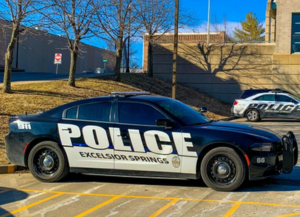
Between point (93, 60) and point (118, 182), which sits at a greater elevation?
point (93, 60)

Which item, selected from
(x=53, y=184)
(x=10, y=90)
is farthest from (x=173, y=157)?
(x=10, y=90)

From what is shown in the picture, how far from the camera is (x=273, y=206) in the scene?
5.52 m

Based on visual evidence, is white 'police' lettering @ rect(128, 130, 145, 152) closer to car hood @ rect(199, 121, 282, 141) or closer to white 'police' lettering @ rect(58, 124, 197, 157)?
white 'police' lettering @ rect(58, 124, 197, 157)

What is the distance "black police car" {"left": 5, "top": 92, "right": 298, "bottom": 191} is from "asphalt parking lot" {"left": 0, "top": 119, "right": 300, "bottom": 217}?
0.93 ft

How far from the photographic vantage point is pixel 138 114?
692 cm

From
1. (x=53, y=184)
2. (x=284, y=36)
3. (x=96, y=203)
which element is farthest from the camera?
(x=284, y=36)

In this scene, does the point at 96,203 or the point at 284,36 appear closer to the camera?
the point at 96,203

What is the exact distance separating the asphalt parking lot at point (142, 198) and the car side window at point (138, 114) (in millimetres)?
1144

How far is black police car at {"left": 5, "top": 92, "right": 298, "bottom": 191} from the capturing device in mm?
6297

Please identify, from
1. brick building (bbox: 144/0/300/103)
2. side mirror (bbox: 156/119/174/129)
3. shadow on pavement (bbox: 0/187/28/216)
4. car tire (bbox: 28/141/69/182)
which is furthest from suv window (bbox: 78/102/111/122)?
brick building (bbox: 144/0/300/103)

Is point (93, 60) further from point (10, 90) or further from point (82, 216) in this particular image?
point (82, 216)

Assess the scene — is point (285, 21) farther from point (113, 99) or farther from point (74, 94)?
point (113, 99)

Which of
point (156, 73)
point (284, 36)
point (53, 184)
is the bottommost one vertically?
point (53, 184)

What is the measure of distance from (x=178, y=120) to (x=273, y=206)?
81.9 inches
